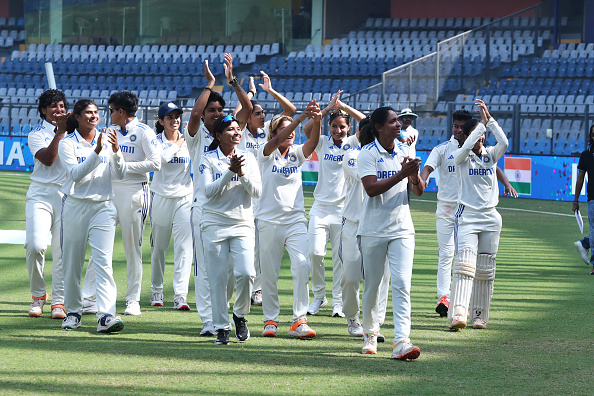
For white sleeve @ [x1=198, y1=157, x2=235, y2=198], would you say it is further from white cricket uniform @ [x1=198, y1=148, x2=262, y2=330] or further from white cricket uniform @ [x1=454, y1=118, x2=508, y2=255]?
white cricket uniform @ [x1=454, y1=118, x2=508, y2=255]

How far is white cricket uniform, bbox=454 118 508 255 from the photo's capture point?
27.2 ft

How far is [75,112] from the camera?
779cm

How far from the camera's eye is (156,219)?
895 centimetres

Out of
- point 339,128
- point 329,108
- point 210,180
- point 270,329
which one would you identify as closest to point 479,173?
point 339,128

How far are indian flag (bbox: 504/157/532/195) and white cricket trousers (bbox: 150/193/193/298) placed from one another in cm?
1525

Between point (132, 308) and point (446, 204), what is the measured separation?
3443 mm

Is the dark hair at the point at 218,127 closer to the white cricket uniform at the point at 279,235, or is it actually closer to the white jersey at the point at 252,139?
the white cricket uniform at the point at 279,235

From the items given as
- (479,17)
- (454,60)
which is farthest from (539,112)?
(479,17)

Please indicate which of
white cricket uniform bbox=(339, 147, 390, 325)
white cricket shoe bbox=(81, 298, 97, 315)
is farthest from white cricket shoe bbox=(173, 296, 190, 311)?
white cricket uniform bbox=(339, 147, 390, 325)

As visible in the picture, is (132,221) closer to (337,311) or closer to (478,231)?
(337,311)

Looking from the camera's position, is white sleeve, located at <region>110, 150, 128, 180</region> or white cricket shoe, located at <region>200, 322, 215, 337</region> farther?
white cricket shoe, located at <region>200, 322, 215, 337</region>

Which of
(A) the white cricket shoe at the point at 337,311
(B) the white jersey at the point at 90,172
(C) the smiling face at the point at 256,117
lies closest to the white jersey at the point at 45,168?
(B) the white jersey at the point at 90,172

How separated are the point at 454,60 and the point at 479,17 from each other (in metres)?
9.68

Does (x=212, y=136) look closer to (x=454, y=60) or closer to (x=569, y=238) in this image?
(x=569, y=238)
